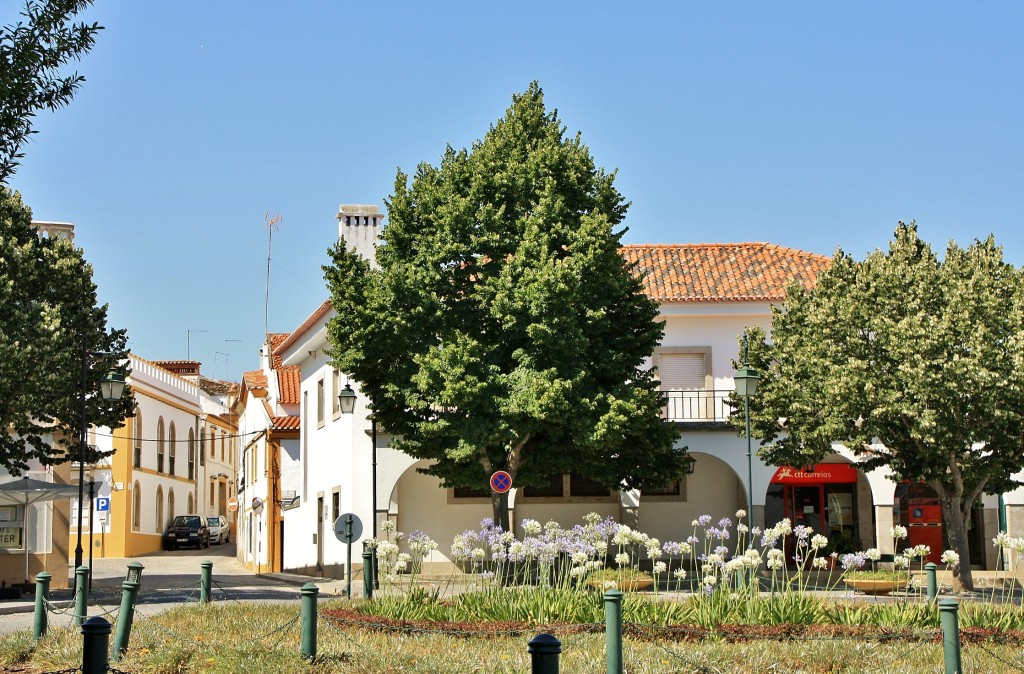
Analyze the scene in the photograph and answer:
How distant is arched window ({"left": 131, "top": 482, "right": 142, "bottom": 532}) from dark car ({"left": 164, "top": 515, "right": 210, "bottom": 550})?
2.41 metres

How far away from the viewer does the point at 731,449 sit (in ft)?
105

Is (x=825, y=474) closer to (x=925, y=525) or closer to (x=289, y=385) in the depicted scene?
(x=925, y=525)

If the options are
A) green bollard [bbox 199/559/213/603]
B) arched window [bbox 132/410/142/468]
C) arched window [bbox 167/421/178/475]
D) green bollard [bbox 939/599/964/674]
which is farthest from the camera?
arched window [bbox 167/421/178/475]

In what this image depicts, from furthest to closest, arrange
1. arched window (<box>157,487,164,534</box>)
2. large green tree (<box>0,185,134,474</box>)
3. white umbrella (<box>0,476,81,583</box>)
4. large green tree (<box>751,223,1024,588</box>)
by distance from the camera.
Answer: arched window (<box>157,487,164,534</box>) → white umbrella (<box>0,476,81,583</box>) → large green tree (<box>0,185,134,474</box>) → large green tree (<box>751,223,1024,588</box>)

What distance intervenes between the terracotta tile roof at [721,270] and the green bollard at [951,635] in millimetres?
22663

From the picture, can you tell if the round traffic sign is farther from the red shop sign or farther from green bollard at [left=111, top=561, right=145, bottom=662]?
green bollard at [left=111, top=561, right=145, bottom=662]

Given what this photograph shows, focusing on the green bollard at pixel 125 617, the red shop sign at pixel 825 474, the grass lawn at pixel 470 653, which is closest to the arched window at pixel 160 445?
the red shop sign at pixel 825 474

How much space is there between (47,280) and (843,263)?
17.0m

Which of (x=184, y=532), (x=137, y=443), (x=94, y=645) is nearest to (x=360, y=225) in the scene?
(x=137, y=443)

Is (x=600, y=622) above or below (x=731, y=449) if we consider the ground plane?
below

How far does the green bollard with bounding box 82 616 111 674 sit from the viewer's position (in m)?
7.55

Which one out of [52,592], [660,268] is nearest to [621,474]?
[660,268]

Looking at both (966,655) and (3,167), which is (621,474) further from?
(3,167)

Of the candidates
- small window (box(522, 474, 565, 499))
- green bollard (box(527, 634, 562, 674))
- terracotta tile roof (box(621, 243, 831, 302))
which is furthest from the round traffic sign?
green bollard (box(527, 634, 562, 674))
